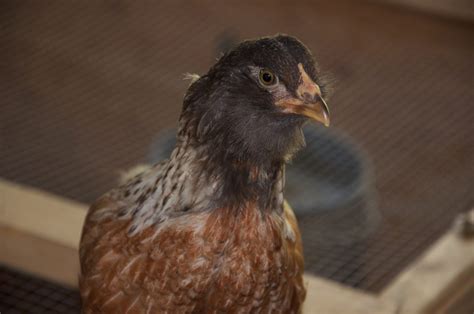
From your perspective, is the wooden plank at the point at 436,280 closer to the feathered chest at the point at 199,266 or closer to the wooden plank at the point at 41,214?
the feathered chest at the point at 199,266

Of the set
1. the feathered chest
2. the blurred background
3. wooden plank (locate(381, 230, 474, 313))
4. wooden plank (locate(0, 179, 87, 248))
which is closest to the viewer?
the feathered chest

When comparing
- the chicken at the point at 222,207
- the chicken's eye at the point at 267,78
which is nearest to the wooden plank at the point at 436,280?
the chicken at the point at 222,207

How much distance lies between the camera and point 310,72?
1.50 metres

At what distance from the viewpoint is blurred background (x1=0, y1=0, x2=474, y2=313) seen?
3.09m

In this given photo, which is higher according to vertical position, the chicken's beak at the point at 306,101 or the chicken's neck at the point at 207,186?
the chicken's beak at the point at 306,101

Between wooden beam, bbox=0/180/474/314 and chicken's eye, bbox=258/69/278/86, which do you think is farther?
wooden beam, bbox=0/180/474/314

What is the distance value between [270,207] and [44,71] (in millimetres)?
2547

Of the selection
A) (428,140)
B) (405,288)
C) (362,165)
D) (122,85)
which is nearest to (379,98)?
(428,140)

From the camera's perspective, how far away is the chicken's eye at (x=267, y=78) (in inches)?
57.6

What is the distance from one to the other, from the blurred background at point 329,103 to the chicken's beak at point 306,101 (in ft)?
4.47

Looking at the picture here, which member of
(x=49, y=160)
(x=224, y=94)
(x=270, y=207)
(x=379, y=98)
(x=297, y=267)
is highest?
(x=224, y=94)

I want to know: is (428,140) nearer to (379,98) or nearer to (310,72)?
(379,98)

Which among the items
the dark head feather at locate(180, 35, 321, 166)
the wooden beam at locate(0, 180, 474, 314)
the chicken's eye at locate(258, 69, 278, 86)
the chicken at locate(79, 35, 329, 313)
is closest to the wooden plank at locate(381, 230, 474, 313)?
the wooden beam at locate(0, 180, 474, 314)

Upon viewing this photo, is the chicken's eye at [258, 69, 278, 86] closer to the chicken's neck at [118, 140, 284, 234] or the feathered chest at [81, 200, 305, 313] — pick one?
the chicken's neck at [118, 140, 284, 234]
